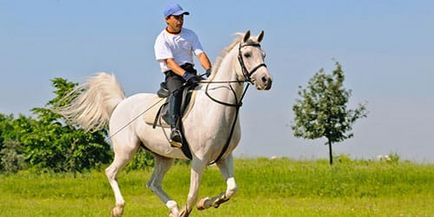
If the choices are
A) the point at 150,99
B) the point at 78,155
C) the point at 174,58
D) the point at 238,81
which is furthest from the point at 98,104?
the point at 78,155

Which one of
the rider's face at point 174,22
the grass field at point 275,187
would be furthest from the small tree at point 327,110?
the rider's face at point 174,22

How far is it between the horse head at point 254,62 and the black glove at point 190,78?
2.85 feet

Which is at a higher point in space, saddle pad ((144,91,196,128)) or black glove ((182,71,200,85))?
black glove ((182,71,200,85))

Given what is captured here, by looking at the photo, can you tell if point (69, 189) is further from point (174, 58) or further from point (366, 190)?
point (174, 58)

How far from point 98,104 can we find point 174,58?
281cm

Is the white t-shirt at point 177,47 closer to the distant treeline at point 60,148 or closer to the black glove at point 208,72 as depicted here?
the black glove at point 208,72

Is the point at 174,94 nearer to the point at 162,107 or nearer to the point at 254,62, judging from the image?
the point at 162,107

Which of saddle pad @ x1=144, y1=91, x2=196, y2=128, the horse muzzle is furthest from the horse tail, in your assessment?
the horse muzzle

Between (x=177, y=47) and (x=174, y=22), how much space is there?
0.34m

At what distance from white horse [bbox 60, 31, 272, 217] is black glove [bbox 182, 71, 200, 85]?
103 mm

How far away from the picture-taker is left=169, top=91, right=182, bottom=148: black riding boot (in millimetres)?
10617

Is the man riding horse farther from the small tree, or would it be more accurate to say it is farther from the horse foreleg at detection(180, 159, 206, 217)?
the small tree

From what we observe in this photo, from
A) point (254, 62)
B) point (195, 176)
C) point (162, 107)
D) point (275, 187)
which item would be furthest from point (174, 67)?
point (275, 187)

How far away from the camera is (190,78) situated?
1076 cm
